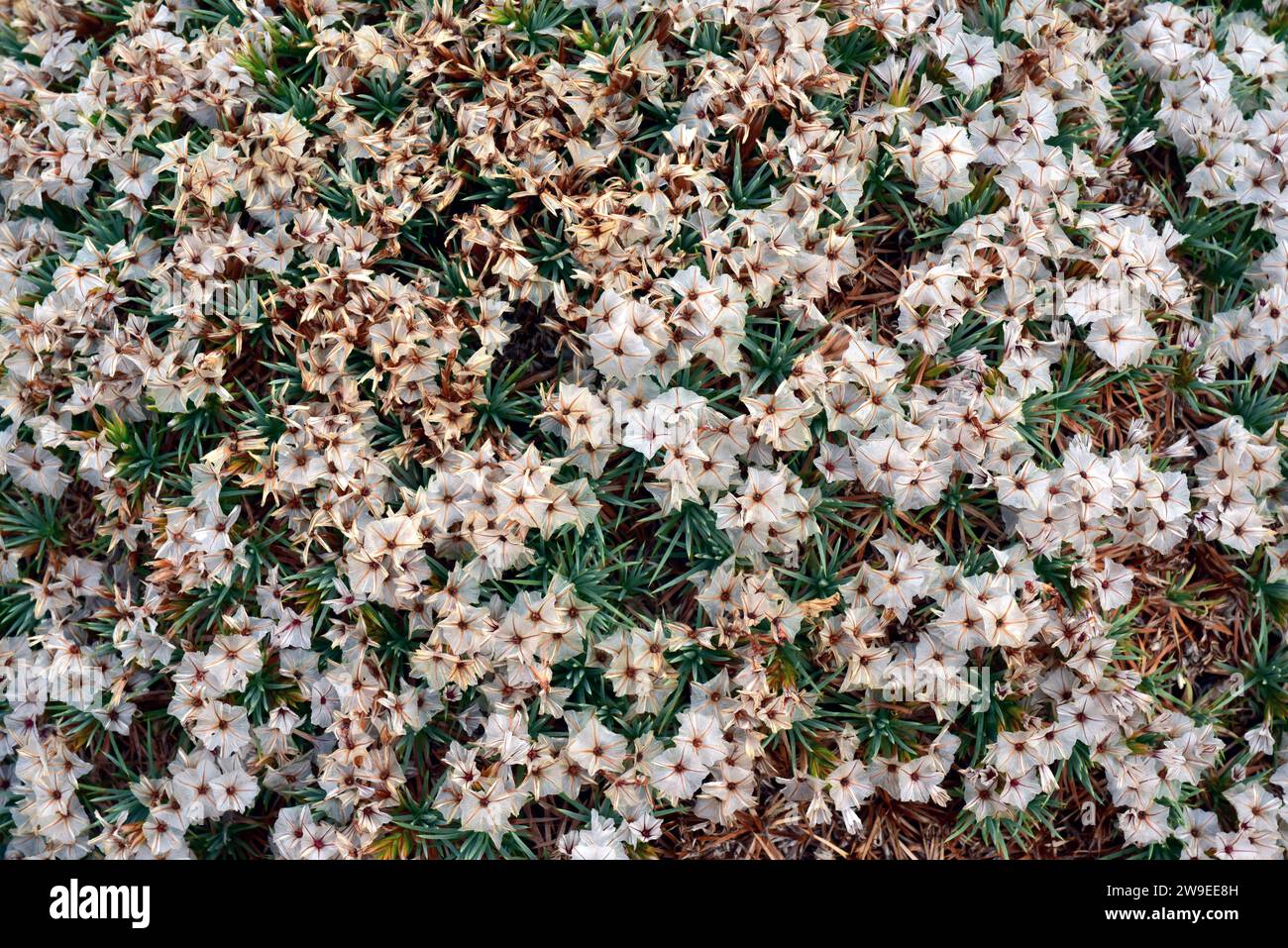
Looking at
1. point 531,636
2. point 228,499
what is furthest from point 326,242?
point 531,636

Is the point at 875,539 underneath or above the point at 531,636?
above

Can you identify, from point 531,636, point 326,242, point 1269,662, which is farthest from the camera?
point 1269,662

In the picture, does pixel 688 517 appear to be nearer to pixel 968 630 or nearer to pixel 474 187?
pixel 968 630

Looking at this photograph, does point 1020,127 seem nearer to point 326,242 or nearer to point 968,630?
point 968,630

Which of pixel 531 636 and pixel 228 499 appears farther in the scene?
pixel 228 499

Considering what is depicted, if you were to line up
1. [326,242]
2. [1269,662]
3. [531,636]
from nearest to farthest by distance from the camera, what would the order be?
[531,636] < [326,242] < [1269,662]
